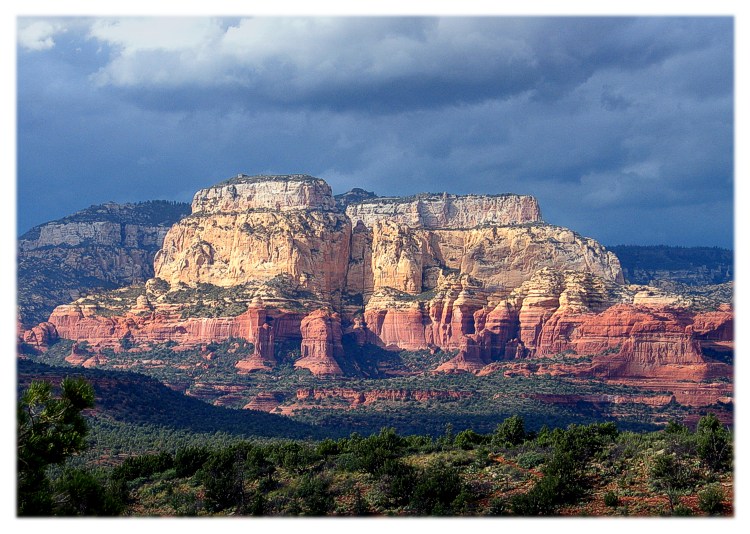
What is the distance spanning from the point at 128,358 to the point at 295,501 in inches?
4883

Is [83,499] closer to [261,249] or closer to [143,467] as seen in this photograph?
[143,467]

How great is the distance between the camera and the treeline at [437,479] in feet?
134

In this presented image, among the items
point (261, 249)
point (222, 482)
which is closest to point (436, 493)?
point (222, 482)

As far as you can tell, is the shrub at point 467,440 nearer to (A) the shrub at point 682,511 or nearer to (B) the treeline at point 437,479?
(B) the treeline at point 437,479

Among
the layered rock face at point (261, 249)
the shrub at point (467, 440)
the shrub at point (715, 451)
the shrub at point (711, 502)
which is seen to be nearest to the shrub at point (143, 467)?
the shrub at point (467, 440)

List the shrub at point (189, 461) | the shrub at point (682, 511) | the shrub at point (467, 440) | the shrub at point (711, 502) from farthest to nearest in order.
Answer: the shrub at point (467, 440), the shrub at point (189, 461), the shrub at point (711, 502), the shrub at point (682, 511)

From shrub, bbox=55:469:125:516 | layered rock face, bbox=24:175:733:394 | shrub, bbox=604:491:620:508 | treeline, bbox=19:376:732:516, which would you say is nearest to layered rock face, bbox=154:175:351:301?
layered rock face, bbox=24:175:733:394

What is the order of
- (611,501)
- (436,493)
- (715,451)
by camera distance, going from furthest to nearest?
(715,451)
(436,493)
(611,501)

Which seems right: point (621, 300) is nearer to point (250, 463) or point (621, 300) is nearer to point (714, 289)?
point (714, 289)

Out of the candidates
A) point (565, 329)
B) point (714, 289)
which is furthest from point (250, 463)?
point (714, 289)

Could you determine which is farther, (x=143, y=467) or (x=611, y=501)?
(x=143, y=467)

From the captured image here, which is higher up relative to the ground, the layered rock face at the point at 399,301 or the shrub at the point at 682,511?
the layered rock face at the point at 399,301

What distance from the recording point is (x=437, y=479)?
43594 millimetres

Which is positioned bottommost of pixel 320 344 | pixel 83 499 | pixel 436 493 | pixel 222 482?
pixel 222 482
